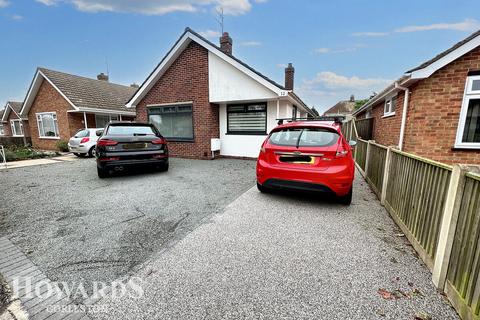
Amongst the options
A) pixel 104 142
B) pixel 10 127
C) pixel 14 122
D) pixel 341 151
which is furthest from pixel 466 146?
pixel 10 127

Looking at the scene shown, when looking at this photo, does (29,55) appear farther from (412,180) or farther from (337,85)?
(337,85)

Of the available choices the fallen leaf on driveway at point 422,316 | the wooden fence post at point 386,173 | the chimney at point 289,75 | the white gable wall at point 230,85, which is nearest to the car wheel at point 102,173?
the white gable wall at point 230,85

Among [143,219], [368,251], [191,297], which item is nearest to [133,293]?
[191,297]

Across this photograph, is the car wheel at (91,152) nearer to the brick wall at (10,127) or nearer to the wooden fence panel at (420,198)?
the wooden fence panel at (420,198)

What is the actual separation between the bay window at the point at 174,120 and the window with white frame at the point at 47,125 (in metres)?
9.36

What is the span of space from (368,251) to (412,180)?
1.22 m

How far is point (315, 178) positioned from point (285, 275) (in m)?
1.94

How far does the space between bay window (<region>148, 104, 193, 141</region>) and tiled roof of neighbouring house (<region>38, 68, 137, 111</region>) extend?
21.4 feet

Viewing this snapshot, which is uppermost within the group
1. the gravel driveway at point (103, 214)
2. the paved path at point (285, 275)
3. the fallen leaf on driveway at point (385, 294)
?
the fallen leaf on driveway at point (385, 294)

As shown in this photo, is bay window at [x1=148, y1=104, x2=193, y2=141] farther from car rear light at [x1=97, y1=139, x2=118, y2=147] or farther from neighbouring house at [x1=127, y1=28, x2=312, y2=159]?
car rear light at [x1=97, y1=139, x2=118, y2=147]

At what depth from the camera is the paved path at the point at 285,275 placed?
1.64m

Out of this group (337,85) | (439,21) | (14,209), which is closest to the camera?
(14,209)

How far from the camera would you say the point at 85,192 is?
4832 millimetres

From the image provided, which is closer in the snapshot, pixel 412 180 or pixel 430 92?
pixel 412 180
